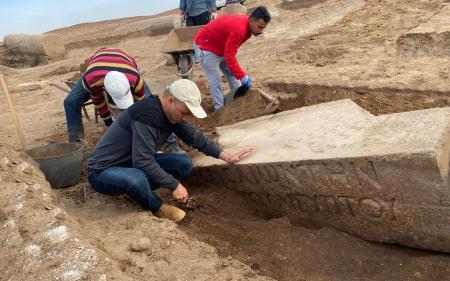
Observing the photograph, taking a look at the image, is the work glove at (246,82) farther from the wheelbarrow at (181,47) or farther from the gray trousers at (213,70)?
the wheelbarrow at (181,47)

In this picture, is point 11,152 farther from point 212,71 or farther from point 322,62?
point 322,62

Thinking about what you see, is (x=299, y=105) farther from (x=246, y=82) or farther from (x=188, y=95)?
(x=188, y=95)

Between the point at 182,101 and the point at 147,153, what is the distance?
0.52 m

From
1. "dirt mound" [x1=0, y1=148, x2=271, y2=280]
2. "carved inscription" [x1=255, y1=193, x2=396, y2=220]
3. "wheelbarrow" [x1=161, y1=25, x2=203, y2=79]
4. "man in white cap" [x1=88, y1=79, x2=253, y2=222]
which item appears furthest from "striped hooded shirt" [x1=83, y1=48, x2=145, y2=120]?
"wheelbarrow" [x1=161, y1=25, x2=203, y2=79]

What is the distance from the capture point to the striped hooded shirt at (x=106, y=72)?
459 cm

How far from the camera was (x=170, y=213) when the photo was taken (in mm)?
A: 3809

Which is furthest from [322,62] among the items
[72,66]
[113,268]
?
[72,66]

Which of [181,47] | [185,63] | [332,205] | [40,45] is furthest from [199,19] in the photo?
[40,45]

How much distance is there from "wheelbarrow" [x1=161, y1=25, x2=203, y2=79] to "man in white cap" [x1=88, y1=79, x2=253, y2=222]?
2726 mm

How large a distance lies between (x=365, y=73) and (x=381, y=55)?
871 millimetres

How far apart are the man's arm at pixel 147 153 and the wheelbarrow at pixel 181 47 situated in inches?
117

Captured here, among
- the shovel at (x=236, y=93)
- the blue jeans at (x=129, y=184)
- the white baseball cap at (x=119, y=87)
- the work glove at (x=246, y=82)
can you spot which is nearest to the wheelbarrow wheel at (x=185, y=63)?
the shovel at (x=236, y=93)

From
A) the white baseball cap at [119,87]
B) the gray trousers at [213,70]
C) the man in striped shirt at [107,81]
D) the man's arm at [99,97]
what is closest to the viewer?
the white baseball cap at [119,87]

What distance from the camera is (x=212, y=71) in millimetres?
5676
